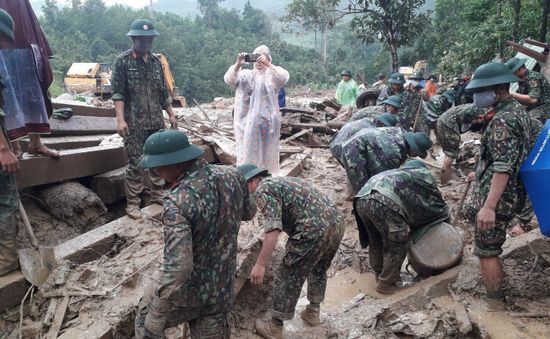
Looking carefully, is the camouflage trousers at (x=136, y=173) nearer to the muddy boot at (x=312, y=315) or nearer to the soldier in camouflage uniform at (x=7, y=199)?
the soldier in camouflage uniform at (x=7, y=199)

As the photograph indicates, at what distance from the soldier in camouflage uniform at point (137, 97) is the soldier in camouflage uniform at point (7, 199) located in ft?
4.14

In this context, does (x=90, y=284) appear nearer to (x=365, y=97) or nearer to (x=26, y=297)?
(x=26, y=297)

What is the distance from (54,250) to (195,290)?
1.98 metres

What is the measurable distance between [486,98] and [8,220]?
13.4 feet

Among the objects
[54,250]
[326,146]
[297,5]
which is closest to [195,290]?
[54,250]

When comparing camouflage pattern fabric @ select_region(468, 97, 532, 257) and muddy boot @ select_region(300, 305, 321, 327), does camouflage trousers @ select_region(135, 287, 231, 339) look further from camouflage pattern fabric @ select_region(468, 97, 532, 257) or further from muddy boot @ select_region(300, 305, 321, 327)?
camouflage pattern fabric @ select_region(468, 97, 532, 257)

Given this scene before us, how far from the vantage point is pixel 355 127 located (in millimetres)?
6363

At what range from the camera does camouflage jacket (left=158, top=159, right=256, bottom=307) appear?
2432 mm

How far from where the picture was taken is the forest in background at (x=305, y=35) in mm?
12500

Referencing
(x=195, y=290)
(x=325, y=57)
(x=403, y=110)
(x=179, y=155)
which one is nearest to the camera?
(x=179, y=155)

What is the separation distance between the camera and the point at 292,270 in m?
3.72

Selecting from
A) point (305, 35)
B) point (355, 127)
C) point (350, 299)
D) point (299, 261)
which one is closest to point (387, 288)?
point (350, 299)

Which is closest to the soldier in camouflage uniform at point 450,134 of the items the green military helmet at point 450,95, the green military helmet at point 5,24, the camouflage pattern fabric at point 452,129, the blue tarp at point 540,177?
the camouflage pattern fabric at point 452,129

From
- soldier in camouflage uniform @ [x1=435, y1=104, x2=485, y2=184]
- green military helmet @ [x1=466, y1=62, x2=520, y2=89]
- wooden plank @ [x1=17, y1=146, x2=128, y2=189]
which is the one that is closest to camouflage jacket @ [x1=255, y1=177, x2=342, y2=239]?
green military helmet @ [x1=466, y1=62, x2=520, y2=89]
